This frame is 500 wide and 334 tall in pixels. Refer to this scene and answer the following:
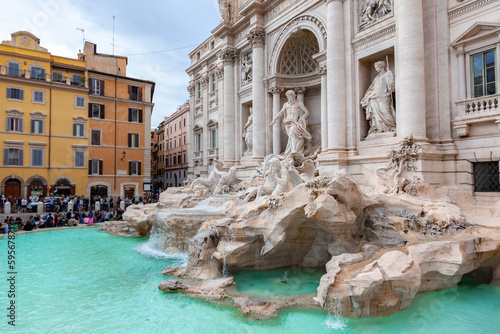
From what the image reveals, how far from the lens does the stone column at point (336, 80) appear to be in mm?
13703

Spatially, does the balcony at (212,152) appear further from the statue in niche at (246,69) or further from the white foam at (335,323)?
the white foam at (335,323)

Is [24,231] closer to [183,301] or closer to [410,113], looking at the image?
[183,301]

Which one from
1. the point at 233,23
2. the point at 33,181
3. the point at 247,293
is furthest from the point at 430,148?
the point at 33,181

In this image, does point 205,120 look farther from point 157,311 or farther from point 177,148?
point 157,311

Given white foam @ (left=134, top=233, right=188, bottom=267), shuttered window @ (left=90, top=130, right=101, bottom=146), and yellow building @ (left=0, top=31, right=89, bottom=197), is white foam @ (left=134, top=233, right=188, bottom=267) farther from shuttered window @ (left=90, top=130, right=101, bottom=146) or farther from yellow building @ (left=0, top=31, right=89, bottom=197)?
shuttered window @ (left=90, top=130, right=101, bottom=146)

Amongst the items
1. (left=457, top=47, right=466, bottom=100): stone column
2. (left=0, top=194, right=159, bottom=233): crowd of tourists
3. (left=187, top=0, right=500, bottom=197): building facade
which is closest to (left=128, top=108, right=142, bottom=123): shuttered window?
(left=0, top=194, right=159, bottom=233): crowd of tourists

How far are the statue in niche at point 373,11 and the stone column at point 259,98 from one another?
6641 mm

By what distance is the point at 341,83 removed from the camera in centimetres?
1376

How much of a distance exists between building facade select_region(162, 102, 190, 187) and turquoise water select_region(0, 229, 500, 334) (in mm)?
25741

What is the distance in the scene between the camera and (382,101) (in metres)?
12.6

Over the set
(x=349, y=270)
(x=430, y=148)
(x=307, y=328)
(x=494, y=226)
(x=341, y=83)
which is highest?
(x=341, y=83)

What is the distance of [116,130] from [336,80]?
21.0 meters

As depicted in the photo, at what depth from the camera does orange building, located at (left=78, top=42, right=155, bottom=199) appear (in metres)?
27.5

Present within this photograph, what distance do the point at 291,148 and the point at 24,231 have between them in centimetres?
1328
